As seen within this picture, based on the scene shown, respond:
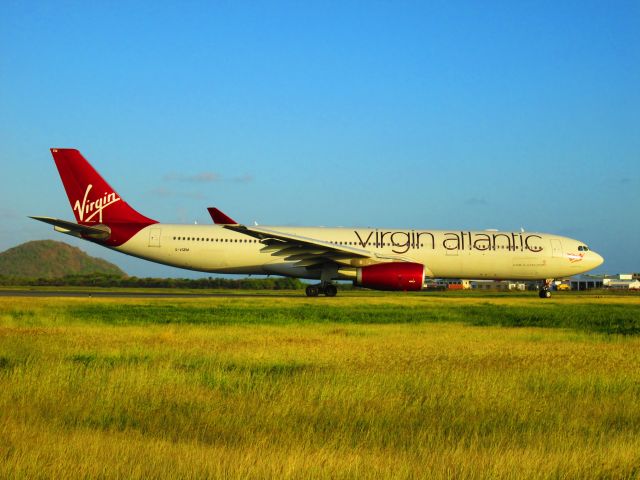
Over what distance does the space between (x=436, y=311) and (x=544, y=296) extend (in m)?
15.2

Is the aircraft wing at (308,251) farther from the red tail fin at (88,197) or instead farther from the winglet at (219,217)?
the red tail fin at (88,197)

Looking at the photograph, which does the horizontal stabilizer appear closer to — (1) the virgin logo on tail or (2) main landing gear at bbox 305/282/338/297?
(1) the virgin logo on tail

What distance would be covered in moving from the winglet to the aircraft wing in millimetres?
1043

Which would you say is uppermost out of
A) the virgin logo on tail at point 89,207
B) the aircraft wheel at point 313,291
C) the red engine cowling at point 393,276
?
the virgin logo on tail at point 89,207

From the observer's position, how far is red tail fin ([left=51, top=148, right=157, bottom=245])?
32812 millimetres

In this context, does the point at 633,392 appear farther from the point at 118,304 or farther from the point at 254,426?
the point at 118,304

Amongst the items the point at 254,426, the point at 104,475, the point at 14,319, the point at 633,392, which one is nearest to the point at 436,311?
the point at 14,319

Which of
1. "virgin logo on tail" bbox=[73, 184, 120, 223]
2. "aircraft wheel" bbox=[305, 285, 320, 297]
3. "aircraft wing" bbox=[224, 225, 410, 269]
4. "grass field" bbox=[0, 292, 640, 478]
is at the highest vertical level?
"virgin logo on tail" bbox=[73, 184, 120, 223]

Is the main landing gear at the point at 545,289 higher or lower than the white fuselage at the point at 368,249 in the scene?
lower

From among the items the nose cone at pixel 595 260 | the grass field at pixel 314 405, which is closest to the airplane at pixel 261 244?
the nose cone at pixel 595 260

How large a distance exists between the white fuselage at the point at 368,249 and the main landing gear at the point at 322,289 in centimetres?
60

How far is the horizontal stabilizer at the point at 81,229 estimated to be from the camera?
3056cm

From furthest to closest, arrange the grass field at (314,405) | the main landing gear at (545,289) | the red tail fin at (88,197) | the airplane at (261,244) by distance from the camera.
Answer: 1. the main landing gear at (545,289)
2. the red tail fin at (88,197)
3. the airplane at (261,244)
4. the grass field at (314,405)

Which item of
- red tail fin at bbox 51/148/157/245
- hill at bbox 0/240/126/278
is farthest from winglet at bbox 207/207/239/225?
hill at bbox 0/240/126/278
